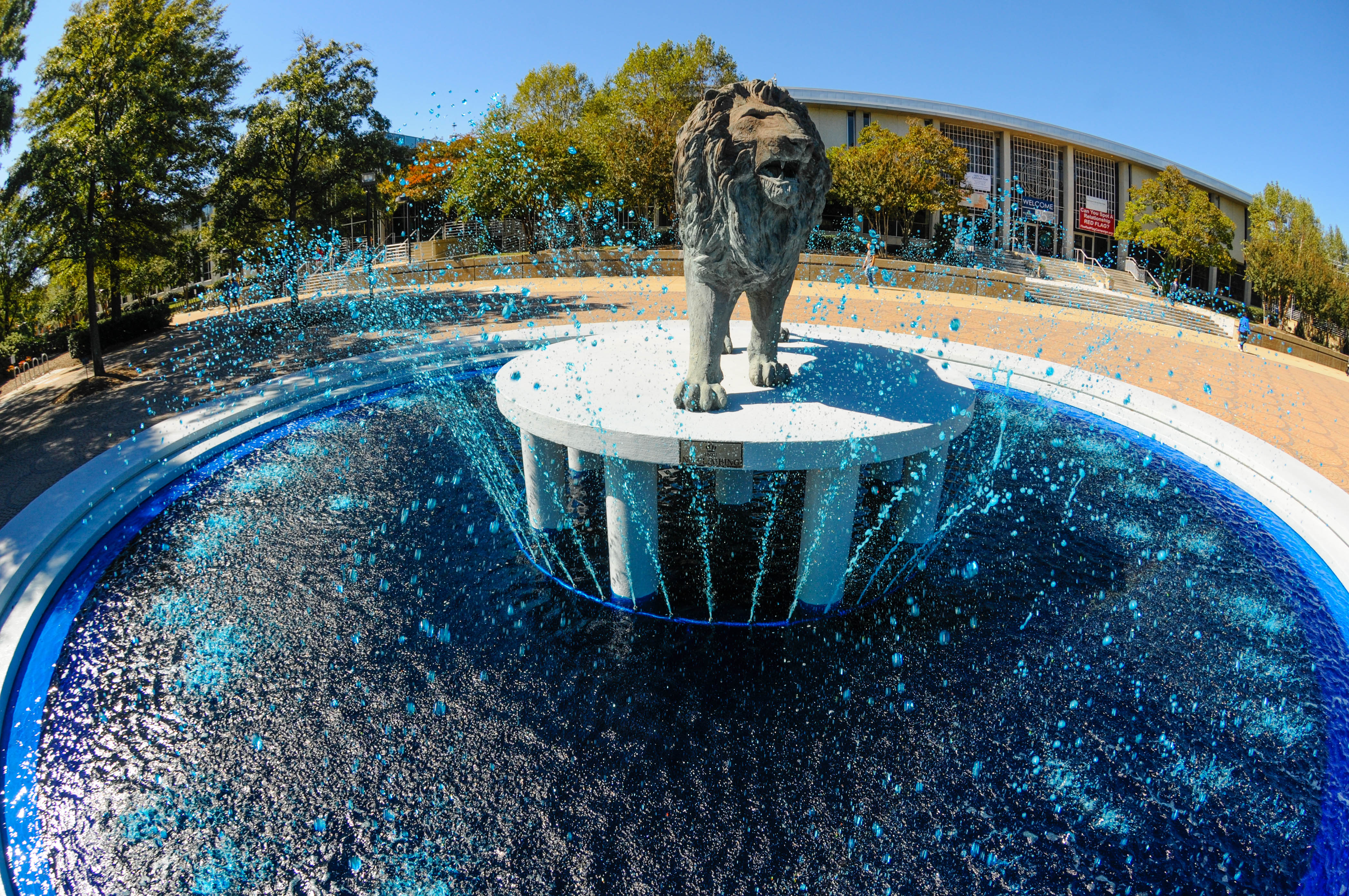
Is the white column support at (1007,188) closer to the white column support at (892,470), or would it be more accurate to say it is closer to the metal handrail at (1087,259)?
the metal handrail at (1087,259)

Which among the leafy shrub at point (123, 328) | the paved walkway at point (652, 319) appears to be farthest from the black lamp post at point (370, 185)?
the leafy shrub at point (123, 328)

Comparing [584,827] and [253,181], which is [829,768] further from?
[253,181]

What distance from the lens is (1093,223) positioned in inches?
1671

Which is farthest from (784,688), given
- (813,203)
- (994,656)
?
(813,203)

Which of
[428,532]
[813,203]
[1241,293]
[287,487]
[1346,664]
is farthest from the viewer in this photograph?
[1241,293]

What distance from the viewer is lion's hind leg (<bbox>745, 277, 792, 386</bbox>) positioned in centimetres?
543

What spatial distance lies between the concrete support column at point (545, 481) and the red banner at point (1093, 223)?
46611 mm

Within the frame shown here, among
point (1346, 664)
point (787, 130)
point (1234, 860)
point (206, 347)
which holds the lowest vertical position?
point (1234, 860)

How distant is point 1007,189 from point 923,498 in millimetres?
42298

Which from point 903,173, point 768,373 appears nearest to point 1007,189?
point 903,173

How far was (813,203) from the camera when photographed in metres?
5.04

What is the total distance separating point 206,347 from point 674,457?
1269 cm

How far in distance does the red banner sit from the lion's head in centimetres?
4569

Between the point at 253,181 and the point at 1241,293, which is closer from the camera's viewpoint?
the point at 253,181
